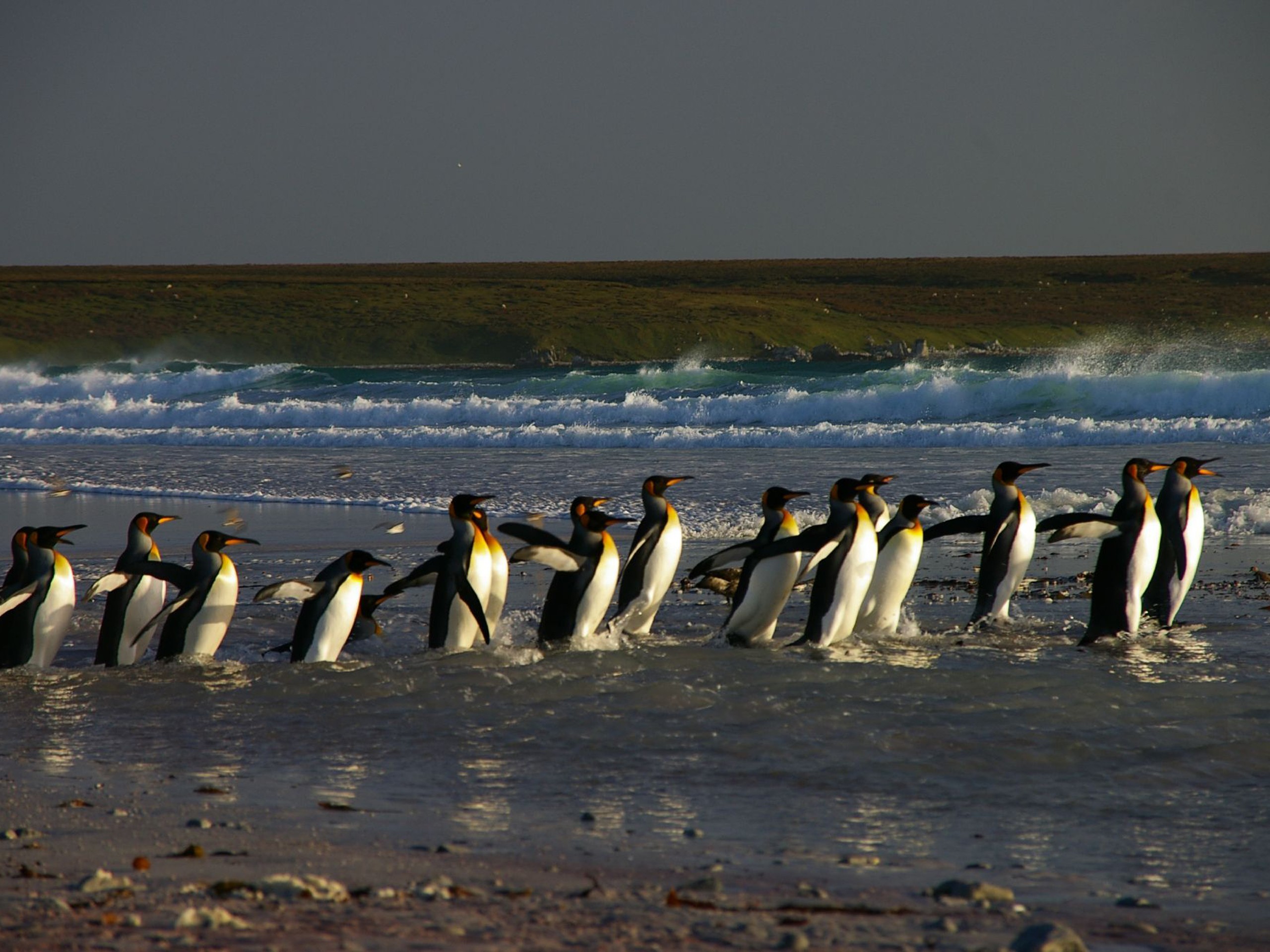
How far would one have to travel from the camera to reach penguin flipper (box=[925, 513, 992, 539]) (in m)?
6.84

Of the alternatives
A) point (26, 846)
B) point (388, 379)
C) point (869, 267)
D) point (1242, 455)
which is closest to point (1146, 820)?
point (26, 846)

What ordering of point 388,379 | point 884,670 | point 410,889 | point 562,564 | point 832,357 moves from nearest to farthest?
point 410,889
point 884,670
point 562,564
point 388,379
point 832,357

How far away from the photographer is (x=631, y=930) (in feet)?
8.76

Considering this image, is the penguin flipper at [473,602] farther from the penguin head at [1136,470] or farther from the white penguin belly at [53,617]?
the penguin head at [1136,470]

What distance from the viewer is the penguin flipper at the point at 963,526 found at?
684cm

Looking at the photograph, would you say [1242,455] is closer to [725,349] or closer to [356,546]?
[356,546]

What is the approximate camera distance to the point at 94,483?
1432 cm

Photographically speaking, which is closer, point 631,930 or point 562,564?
point 631,930

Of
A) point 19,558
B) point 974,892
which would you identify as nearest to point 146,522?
point 19,558

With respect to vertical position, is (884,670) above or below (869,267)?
below

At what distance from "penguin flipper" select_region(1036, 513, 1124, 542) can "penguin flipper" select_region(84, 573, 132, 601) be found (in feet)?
13.4

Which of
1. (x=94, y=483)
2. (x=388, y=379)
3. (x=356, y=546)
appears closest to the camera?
(x=356, y=546)

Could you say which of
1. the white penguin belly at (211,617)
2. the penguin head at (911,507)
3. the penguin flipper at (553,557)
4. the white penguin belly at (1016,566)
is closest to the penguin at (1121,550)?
the white penguin belly at (1016,566)

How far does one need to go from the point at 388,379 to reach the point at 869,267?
57.7m
